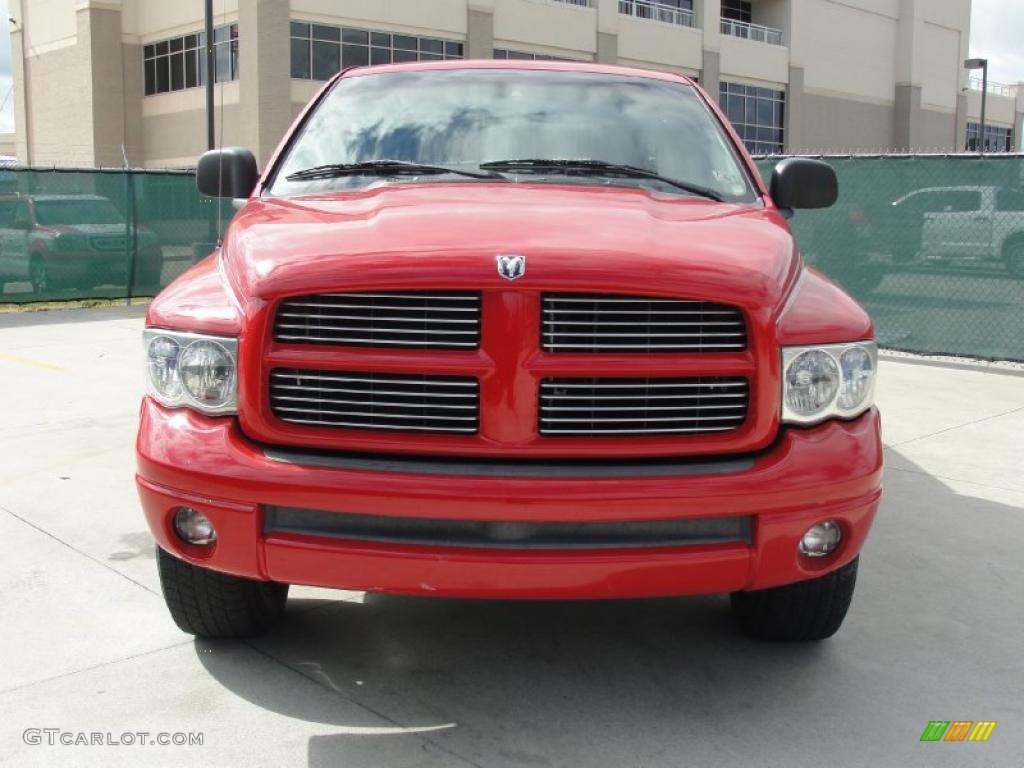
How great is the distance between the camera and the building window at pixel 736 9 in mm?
52125

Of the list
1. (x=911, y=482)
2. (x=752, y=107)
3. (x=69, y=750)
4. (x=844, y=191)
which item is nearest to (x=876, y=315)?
(x=844, y=191)

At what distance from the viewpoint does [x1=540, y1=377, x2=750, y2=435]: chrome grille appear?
312 centimetres

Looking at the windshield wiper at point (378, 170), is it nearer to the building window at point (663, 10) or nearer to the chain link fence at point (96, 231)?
the chain link fence at point (96, 231)

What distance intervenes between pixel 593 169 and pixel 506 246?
3.88 ft

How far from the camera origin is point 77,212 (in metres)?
15.8

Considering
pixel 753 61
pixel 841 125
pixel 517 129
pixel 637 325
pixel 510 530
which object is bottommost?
pixel 510 530

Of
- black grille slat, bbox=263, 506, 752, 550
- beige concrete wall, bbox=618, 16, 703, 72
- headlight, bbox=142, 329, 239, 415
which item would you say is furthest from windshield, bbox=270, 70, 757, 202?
beige concrete wall, bbox=618, 16, 703, 72

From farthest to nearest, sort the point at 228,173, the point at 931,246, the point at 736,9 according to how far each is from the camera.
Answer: the point at 736,9, the point at 931,246, the point at 228,173

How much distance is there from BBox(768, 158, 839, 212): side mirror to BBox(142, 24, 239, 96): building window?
34830mm

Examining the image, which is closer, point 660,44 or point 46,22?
point 660,44

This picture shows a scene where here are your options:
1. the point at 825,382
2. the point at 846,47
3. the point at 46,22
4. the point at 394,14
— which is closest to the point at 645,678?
the point at 825,382

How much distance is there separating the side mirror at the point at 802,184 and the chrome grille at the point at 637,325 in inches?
64.6

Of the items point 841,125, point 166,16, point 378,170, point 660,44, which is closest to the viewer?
point 378,170

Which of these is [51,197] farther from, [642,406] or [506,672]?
[642,406]
